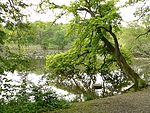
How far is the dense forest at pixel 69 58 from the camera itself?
944 centimetres

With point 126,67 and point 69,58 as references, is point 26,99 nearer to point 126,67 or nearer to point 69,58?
point 126,67

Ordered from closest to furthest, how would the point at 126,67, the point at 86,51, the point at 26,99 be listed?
the point at 26,99 < the point at 126,67 < the point at 86,51

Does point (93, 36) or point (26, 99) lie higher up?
point (93, 36)

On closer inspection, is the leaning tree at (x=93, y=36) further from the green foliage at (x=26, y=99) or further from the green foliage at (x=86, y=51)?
the green foliage at (x=26, y=99)

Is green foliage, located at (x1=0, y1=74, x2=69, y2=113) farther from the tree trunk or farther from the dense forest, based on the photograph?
the tree trunk

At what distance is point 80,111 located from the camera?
9.28 metres

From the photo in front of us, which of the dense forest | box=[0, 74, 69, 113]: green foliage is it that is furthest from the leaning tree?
box=[0, 74, 69, 113]: green foliage

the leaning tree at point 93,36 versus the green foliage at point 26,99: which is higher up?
the leaning tree at point 93,36

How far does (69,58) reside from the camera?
20.3 metres

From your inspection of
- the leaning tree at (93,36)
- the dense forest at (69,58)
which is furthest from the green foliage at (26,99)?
the leaning tree at (93,36)

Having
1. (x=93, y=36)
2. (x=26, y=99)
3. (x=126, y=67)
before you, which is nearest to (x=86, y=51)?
(x=93, y=36)

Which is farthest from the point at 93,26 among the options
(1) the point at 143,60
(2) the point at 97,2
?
(1) the point at 143,60

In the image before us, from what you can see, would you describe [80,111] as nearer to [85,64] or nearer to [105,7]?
[105,7]

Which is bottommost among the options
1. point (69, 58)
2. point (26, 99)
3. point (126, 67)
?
point (26, 99)
